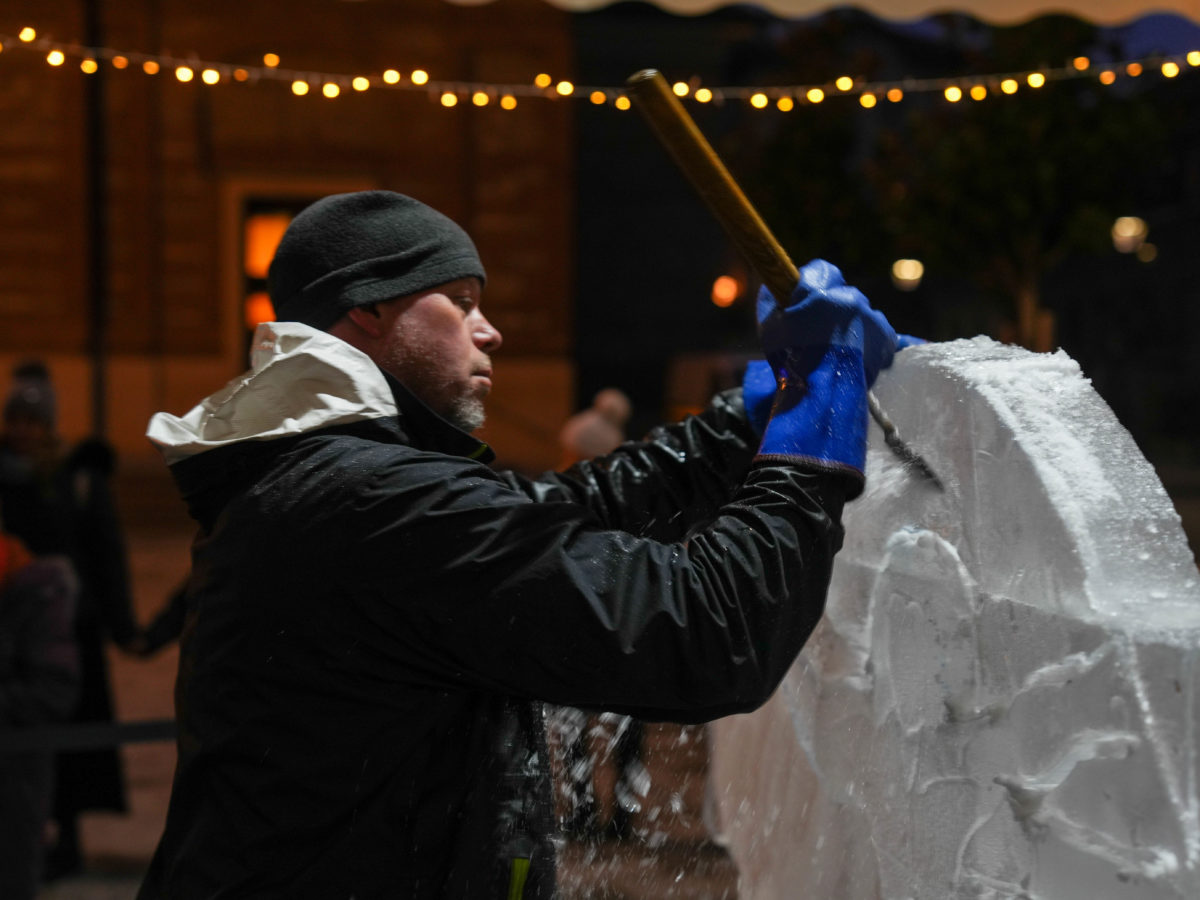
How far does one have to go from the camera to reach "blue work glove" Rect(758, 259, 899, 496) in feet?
4.54

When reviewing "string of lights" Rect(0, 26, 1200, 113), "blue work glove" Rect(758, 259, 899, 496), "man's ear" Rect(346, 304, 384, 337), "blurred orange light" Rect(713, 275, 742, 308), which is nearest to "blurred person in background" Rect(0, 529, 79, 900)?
"string of lights" Rect(0, 26, 1200, 113)

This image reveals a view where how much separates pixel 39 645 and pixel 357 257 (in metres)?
2.77

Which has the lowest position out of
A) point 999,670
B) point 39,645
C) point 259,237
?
point 39,645

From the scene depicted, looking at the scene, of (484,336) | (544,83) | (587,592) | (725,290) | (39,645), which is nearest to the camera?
(587,592)

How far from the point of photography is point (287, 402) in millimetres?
1495

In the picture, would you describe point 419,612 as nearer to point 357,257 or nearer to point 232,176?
point 357,257

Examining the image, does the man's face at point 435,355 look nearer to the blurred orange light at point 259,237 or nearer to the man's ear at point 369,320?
the man's ear at point 369,320

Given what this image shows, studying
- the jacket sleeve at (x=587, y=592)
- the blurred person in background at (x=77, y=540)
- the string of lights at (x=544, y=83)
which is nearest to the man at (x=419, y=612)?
the jacket sleeve at (x=587, y=592)

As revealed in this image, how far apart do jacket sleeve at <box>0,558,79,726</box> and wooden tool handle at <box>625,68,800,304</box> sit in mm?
3121

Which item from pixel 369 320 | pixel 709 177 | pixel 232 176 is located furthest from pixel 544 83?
pixel 232 176

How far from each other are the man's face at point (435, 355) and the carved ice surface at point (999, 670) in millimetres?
570

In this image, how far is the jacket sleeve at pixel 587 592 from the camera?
1301 millimetres

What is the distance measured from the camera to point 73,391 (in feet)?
41.3

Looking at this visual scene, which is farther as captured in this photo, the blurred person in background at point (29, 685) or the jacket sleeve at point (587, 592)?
the blurred person in background at point (29, 685)
